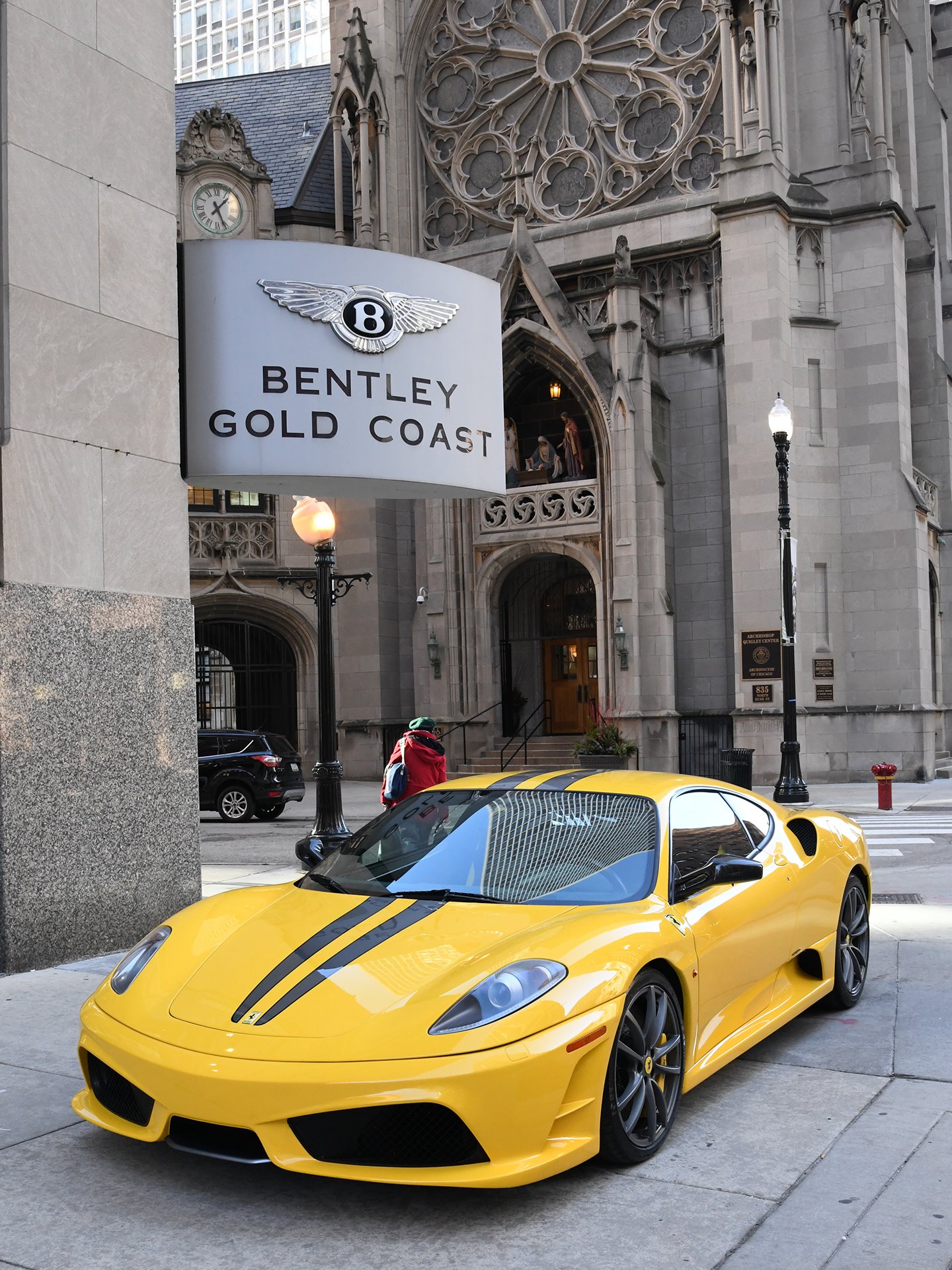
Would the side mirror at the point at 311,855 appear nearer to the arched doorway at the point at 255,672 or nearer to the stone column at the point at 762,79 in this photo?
the stone column at the point at 762,79

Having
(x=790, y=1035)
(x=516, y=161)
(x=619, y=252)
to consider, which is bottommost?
(x=790, y=1035)

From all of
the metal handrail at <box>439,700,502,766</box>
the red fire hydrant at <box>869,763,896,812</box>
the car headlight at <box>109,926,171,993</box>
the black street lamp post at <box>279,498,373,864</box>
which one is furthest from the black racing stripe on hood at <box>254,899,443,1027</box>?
the metal handrail at <box>439,700,502,766</box>

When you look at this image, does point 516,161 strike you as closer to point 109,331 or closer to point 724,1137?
point 109,331

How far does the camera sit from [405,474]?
10039 mm

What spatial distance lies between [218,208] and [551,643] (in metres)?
13.3

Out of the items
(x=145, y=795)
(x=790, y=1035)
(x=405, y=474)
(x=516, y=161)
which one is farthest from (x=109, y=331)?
(x=516, y=161)

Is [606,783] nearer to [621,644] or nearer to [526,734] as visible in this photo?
[621,644]

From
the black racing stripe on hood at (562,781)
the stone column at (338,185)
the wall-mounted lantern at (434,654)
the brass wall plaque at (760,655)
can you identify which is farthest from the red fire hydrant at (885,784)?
the stone column at (338,185)

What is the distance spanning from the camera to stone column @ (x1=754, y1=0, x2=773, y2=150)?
2558cm

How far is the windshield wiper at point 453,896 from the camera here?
16.5 feet

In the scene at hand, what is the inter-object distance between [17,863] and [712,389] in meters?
22.4

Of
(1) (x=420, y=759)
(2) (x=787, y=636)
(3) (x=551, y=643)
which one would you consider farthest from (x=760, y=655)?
(1) (x=420, y=759)

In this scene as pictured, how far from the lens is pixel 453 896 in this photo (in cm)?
509

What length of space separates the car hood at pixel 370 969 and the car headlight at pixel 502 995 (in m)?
0.03
